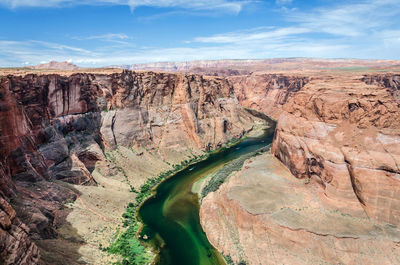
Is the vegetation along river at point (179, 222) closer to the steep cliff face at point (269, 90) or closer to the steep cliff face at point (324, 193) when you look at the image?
the steep cliff face at point (324, 193)

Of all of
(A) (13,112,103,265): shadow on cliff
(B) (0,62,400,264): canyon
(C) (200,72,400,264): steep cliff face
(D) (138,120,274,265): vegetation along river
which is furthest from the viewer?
(D) (138,120,274,265): vegetation along river

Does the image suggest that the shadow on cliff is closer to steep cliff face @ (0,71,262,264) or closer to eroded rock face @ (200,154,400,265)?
steep cliff face @ (0,71,262,264)

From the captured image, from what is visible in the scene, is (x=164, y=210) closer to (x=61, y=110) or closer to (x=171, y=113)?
(x=61, y=110)

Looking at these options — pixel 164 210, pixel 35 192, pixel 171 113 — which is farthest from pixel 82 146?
pixel 171 113

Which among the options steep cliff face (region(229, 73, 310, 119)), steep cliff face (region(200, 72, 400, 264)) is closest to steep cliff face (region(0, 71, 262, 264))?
steep cliff face (region(200, 72, 400, 264))

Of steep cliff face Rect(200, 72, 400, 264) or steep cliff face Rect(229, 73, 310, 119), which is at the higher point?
steep cliff face Rect(229, 73, 310, 119)

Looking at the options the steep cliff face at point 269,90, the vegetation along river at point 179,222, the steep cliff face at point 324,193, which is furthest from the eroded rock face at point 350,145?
the steep cliff face at point 269,90

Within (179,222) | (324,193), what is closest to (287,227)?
(324,193)

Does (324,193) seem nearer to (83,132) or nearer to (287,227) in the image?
(287,227)
